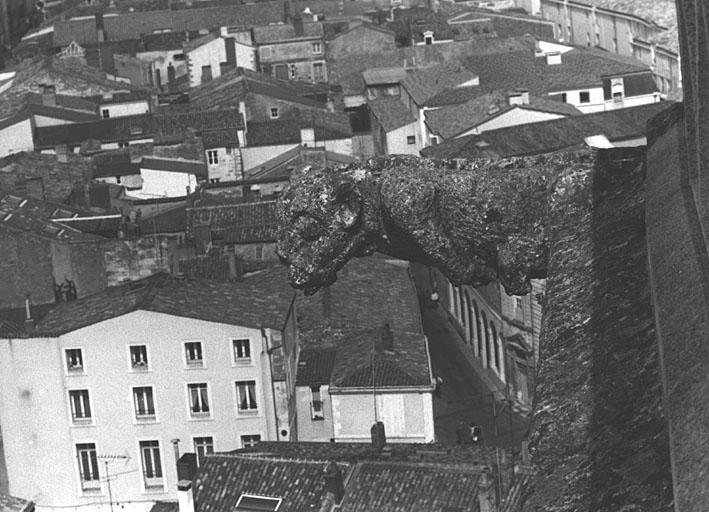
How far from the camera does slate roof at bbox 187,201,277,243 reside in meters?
51.6

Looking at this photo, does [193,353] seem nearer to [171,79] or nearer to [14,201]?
[14,201]

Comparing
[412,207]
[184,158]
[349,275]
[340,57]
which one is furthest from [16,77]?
[412,207]

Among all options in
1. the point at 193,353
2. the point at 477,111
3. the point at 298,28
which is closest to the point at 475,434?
the point at 193,353

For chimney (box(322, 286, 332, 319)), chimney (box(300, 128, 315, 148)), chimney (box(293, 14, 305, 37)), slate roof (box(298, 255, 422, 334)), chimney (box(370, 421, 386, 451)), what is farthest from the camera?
chimney (box(293, 14, 305, 37))

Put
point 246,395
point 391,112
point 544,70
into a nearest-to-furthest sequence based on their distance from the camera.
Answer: point 246,395, point 544,70, point 391,112

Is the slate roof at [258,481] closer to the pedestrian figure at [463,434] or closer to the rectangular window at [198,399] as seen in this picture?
the rectangular window at [198,399]

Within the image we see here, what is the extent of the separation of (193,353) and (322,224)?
29.3 meters

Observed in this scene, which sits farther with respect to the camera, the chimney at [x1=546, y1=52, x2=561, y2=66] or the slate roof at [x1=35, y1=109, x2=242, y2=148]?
the chimney at [x1=546, y1=52, x2=561, y2=66]

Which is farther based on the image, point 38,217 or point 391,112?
point 391,112

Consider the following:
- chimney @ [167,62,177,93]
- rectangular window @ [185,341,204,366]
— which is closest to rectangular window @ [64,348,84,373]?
rectangular window @ [185,341,204,366]

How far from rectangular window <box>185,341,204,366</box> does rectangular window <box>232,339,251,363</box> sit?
682 mm

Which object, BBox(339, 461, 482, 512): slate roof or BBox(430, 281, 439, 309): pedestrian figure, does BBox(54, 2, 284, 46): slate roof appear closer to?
BBox(430, 281, 439, 309): pedestrian figure

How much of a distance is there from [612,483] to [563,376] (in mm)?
940

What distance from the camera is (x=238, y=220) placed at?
2092 inches
